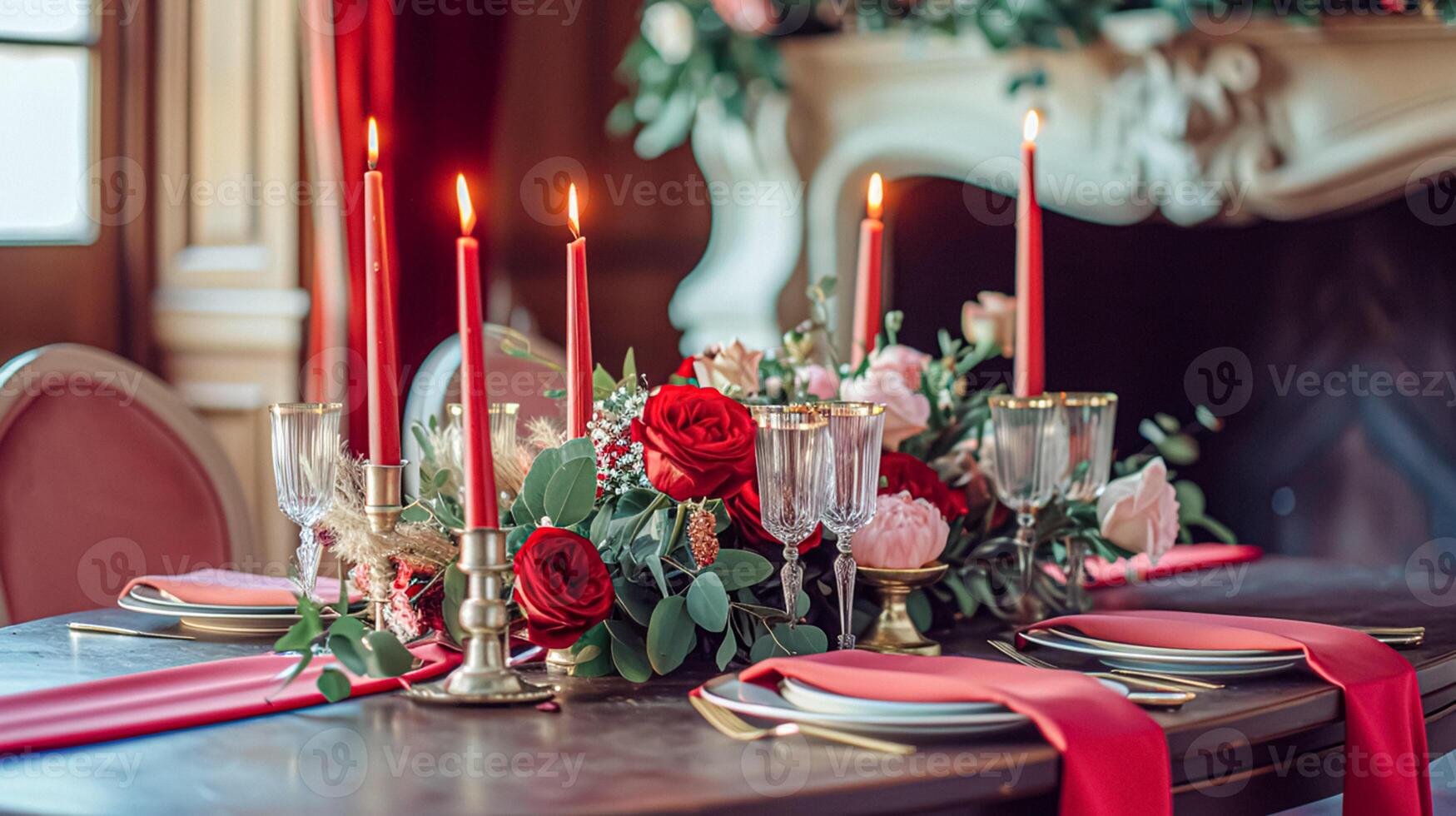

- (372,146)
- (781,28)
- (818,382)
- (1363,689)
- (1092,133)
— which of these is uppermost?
(781,28)

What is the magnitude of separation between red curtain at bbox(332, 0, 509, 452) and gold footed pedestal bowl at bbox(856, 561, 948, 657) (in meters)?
2.09

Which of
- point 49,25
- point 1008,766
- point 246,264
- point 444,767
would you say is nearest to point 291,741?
point 444,767

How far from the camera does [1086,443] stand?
121 centimetres

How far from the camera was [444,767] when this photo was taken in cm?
76

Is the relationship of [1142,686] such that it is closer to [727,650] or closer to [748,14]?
[727,650]

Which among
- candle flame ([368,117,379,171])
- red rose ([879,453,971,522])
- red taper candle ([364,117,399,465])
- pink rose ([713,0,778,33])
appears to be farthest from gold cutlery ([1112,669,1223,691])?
pink rose ([713,0,778,33])

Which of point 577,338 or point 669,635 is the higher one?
point 577,338

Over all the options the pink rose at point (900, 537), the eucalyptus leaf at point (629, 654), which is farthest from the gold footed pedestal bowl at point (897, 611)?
the eucalyptus leaf at point (629, 654)

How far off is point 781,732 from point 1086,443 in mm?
517

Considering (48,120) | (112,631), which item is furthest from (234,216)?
(112,631)

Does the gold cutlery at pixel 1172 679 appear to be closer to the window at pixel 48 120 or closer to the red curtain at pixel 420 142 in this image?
the red curtain at pixel 420 142

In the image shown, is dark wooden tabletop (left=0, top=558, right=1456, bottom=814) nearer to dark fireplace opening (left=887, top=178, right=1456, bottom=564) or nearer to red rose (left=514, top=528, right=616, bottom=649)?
red rose (left=514, top=528, right=616, bottom=649)

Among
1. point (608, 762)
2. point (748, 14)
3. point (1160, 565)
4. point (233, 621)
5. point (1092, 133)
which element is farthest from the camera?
point (748, 14)

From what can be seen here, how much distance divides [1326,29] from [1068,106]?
0.49 metres
